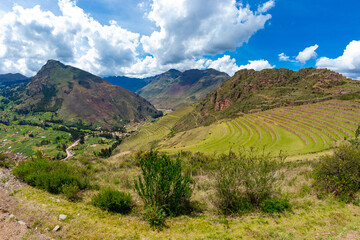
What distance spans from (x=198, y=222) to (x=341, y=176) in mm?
12104

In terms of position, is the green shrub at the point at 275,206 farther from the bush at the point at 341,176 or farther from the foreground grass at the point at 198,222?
the bush at the point at 341,176

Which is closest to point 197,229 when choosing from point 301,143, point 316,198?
point 316,198

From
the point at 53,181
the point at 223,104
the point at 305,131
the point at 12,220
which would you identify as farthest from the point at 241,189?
the point at 223,104

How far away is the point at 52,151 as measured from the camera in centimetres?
16438

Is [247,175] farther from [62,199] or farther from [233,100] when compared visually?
[233,100]

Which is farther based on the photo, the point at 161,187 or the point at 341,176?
the point at 341,176

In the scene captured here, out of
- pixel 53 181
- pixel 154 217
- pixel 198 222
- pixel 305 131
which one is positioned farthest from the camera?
pixel 305 131

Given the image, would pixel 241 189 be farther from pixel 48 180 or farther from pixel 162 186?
pixel 48 180

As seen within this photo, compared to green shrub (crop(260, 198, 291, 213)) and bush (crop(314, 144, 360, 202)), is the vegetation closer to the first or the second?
green shrub (crop(260, 198, 291, 213))

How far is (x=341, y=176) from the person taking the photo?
1171cm

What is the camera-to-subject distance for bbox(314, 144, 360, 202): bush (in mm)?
11266

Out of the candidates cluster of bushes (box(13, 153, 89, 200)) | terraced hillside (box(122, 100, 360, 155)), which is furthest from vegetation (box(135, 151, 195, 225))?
terraced hillside (box(122, 100, 360, 155))

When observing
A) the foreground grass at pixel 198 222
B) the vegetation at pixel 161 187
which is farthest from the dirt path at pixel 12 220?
the vegetation at pixel 161 187

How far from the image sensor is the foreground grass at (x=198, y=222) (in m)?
8.42
